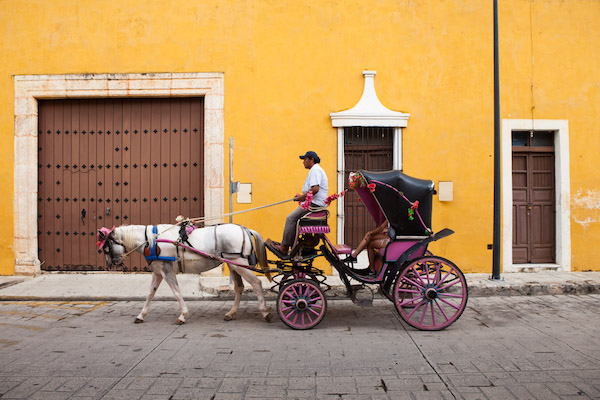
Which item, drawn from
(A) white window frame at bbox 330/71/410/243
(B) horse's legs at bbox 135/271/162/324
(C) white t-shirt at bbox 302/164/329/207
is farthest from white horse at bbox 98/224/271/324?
(A) white window frame at bbox 330/71/410/243

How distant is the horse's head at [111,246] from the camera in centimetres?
563

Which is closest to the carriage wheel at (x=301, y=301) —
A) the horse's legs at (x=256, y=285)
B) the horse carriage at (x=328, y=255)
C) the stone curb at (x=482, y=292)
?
the horse carriage at (x=328, y=255)

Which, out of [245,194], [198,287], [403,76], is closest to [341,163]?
[245,194]

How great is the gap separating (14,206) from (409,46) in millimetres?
7832

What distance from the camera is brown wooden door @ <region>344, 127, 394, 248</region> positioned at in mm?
8727

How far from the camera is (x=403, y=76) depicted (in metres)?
8.63

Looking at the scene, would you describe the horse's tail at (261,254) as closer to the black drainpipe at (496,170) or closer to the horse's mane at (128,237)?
the horse's mane at (128,237)

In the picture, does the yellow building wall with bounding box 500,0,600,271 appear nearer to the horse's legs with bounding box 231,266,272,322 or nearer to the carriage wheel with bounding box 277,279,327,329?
the carriage wheel with bounding box 277,279,327,329

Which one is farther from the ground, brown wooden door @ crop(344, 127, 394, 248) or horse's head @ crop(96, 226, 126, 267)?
brown wooden door @ crop(344, 127, 394, 248)

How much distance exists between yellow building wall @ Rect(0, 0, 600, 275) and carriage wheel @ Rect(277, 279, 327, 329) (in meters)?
3.16

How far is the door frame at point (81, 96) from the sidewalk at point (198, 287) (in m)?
0.74

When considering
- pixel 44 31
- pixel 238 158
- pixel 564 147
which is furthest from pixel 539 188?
pixel 44 31

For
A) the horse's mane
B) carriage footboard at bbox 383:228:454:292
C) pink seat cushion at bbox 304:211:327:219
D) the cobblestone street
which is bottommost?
the cobblestone street

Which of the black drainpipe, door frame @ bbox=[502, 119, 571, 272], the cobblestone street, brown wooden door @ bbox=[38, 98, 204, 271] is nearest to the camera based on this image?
the cobblestone street
